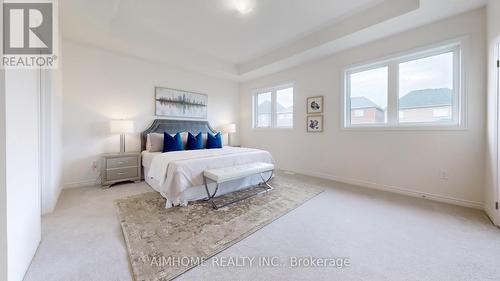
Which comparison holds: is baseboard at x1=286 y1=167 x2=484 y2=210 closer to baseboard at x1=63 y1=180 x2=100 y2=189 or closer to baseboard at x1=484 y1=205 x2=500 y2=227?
baseboard at x1=484 y1=205 x2=500 y2=227

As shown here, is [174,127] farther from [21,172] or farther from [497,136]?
[497,136]

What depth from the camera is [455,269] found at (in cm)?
140

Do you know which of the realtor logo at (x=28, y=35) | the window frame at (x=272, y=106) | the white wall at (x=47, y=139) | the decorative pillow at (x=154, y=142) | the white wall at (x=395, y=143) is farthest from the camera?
the window frame at (x=272, y=106)

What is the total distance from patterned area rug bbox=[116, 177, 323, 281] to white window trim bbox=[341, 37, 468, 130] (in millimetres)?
1762

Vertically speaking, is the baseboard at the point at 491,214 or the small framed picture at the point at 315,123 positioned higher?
the small framed picture at the point at 315,123

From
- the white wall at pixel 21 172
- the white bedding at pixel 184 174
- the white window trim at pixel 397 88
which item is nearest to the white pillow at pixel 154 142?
the white bedding at pixel 184 174

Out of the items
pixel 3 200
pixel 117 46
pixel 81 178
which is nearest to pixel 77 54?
pixel 117 46

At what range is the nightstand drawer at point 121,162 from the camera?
339 centimetres

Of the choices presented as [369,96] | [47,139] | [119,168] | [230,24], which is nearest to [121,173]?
[119,168]

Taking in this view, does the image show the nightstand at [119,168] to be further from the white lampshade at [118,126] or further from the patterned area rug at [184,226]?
the patterned area rug at [184,226]

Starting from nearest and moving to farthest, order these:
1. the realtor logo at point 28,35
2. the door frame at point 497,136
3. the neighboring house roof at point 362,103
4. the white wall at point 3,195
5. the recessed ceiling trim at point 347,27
Answer: the white wall at point 3,195
the realtor logo at point 28,35
the door frame at point 497,136
the recessed ceiling trim at point 347,27
the neighboring house roof at point 362,103

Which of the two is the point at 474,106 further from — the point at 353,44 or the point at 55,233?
the point at 55,233

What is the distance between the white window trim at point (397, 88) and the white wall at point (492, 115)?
27 cm

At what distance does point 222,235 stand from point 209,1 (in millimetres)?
3019
